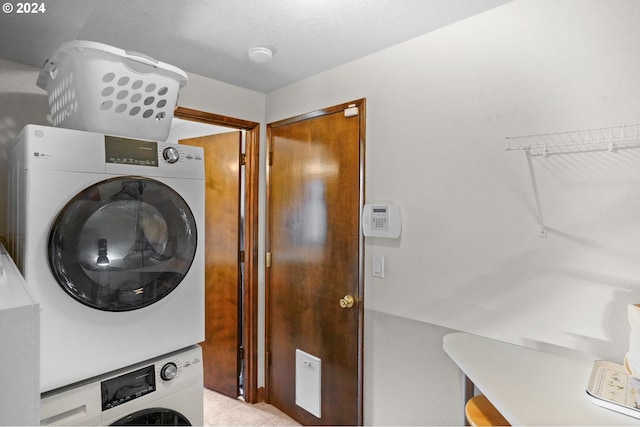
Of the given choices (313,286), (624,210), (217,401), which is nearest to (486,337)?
(624,210)

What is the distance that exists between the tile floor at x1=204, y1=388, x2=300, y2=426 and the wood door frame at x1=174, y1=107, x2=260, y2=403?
0.29 ft

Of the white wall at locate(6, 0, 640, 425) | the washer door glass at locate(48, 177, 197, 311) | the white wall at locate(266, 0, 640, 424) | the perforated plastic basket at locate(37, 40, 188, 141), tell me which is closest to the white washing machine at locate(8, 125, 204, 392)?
the washer door glass at locate(48, 177, 197, 311)

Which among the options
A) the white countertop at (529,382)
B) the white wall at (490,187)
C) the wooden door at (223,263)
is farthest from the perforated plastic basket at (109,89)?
the white countertop at (529,382)

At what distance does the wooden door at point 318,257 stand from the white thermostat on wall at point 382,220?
0.28 ft

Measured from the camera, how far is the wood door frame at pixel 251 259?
2.79m

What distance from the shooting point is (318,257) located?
7.84 ft

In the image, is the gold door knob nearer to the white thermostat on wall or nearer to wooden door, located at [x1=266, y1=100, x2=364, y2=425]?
wooden door, located at [x1=266, y1=100, x2=364, y2=425]

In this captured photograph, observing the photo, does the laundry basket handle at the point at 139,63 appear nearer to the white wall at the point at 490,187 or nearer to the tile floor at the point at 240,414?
the white wall at the point at 490,187

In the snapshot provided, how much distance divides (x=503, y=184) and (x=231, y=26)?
1444 mm

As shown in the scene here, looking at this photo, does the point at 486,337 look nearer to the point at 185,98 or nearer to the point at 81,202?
the point at 81,202

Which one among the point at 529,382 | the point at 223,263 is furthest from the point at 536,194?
the point at 223,263

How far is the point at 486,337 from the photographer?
1.60 meters

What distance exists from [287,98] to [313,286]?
1.34 meters

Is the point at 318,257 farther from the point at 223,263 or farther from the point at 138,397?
the point at 138,397
